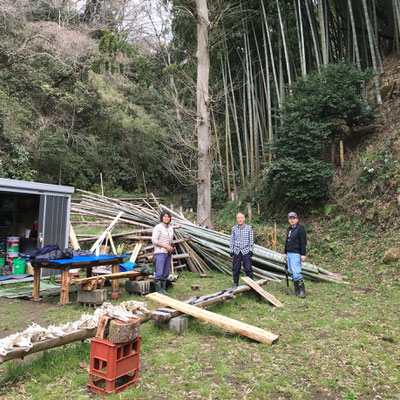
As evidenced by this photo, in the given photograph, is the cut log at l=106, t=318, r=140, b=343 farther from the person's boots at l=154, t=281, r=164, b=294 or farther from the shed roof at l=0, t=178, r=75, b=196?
the shed roof at l=0, t=178, r=75, b=196

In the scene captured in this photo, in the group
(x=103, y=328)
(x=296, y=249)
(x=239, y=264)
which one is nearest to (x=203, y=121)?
(x=239, y=264)

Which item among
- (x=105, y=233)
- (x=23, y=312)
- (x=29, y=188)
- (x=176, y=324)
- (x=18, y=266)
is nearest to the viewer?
(x=176, y=324)

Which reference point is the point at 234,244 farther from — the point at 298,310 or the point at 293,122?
the point at 293,122

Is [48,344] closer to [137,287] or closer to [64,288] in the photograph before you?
[64,288]

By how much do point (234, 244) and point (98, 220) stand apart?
5.17 meters

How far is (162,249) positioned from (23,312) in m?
2.10

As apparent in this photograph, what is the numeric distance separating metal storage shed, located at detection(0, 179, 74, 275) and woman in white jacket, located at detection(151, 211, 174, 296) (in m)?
2.44

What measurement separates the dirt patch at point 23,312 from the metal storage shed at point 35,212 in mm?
1479

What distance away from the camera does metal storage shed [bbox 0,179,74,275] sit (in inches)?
244

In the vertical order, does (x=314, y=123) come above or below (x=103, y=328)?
above

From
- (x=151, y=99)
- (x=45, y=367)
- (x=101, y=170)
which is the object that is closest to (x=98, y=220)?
(x=45, y=367)

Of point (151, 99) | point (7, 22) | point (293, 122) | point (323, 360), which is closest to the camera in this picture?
point (323, 360)

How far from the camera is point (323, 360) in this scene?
10.4ft

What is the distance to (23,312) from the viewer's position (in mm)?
4570
